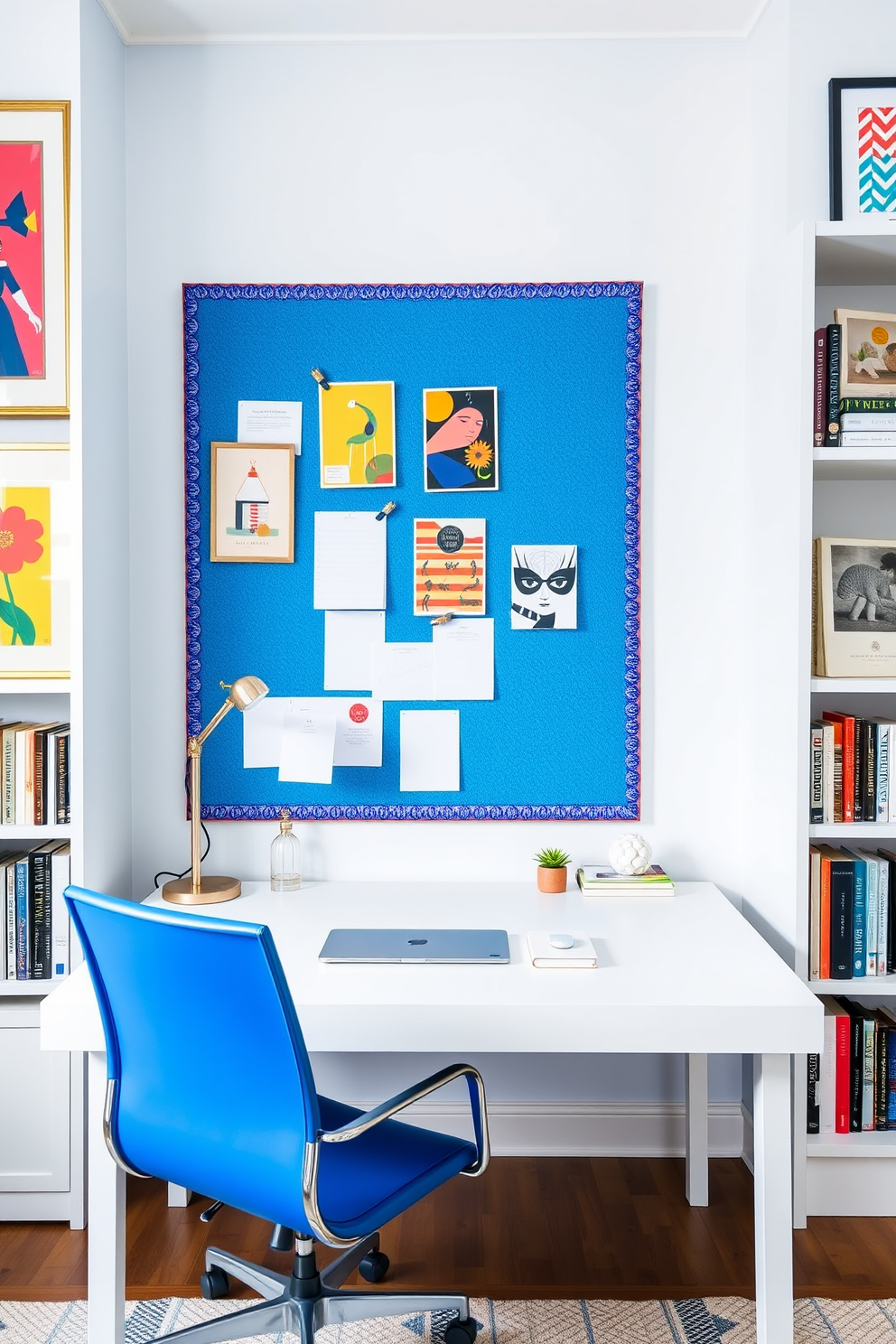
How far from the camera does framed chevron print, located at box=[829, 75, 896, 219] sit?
2.13 m

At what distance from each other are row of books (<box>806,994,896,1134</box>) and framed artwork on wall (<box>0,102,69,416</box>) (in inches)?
86.7

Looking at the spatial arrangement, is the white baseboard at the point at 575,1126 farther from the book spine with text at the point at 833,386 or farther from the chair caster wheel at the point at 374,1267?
the book spine with text at the point at 833,386

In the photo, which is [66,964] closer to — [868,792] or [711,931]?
[711,931]

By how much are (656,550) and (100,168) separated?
1.57 meters

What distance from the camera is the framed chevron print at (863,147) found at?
2.13 m

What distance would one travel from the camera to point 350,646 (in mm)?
2459

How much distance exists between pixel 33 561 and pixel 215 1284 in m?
1.56

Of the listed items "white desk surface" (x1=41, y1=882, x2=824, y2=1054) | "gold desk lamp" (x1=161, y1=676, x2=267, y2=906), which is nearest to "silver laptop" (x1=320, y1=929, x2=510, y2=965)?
"white desk surface" (x1=41, y1=882, x2=824, y2=1054)

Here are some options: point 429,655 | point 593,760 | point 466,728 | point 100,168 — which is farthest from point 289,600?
point 100,168

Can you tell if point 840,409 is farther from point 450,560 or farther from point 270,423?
point 270,423

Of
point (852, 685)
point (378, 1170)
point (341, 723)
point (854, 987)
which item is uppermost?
point (852, 685)

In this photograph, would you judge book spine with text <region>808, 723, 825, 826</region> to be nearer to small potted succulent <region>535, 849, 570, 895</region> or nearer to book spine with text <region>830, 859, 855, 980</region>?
book spine with text <region>830, 859, 855, 980</region>

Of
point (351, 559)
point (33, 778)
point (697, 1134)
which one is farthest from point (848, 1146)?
point (33, 778)

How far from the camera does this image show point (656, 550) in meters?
2.47
